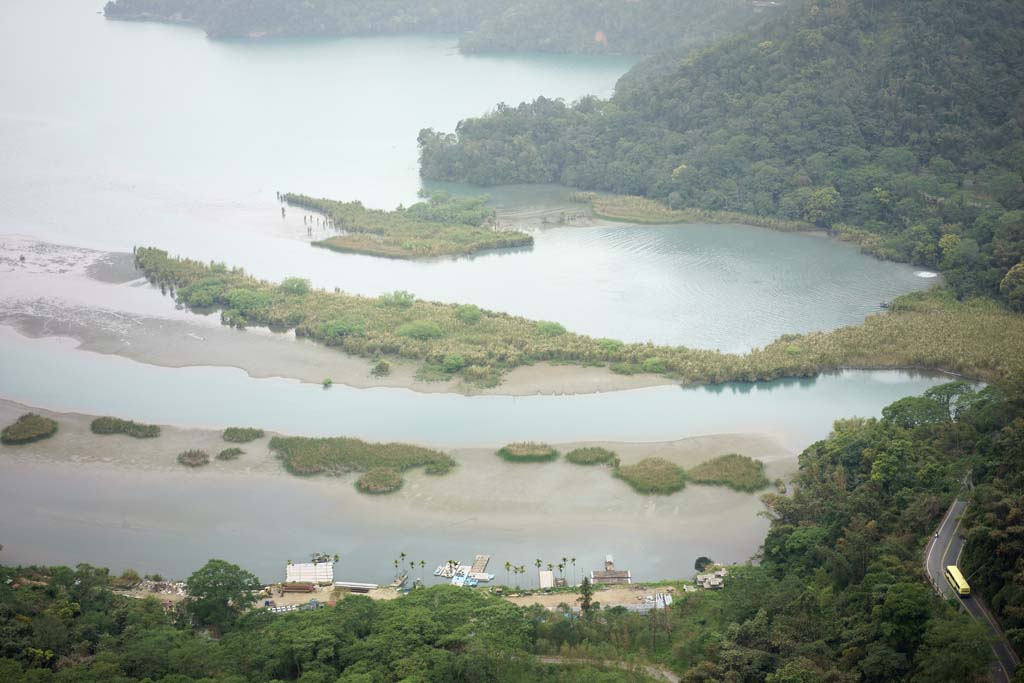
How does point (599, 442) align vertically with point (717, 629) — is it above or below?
above

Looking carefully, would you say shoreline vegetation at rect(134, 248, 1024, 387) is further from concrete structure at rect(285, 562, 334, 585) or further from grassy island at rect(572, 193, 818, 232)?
concrete structure at rect(285, 562, 334, 585)

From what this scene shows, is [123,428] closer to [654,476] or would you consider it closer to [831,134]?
[654,476]

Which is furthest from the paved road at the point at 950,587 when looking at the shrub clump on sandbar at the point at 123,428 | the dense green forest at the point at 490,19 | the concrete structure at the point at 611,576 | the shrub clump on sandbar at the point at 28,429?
the dense green forest at the point at 490,19

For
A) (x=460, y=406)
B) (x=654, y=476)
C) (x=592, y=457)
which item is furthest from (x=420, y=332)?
(x=654, y=476)

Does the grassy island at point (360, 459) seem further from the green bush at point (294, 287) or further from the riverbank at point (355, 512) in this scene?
the green bush at point (294, 287)

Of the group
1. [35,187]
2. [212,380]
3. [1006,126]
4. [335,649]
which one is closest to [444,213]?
[212,380]

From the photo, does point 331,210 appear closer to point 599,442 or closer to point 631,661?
point 599,442
